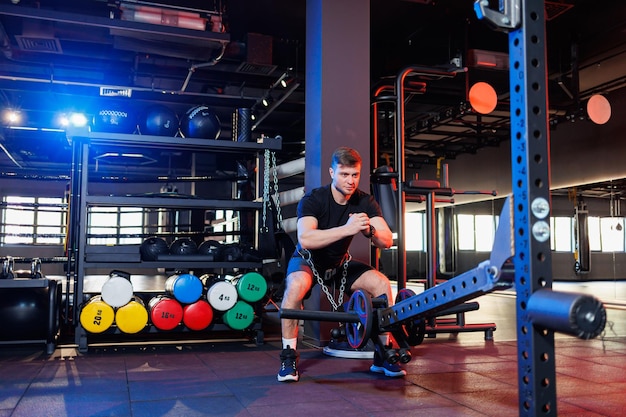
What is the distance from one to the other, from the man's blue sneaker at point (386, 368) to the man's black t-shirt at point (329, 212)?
53cm

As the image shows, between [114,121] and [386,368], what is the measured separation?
8.17ft

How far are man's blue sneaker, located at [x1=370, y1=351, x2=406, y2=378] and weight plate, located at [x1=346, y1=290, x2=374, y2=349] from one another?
0.35 m

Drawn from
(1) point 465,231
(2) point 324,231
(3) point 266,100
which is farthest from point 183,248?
(1) point 465,231

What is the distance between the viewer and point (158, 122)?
403cm

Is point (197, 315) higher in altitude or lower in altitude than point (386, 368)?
higher

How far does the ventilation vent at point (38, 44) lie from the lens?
17.0 feet

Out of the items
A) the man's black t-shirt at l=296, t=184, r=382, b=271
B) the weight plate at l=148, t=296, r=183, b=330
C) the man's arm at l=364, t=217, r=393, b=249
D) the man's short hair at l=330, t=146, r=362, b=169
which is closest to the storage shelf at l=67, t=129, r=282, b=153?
the weight plate at l=148, t=296, r=183, b=330

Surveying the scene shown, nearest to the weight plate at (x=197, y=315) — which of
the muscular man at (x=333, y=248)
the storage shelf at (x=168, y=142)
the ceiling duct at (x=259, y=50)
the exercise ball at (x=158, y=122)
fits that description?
the muscular man at (x=333, y=248)

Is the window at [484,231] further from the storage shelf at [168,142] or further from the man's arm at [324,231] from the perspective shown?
the man's arm at [324,231]

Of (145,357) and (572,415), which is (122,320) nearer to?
(145,357)

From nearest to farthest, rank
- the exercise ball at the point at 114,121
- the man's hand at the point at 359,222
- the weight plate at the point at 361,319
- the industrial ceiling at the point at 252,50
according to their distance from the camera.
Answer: the weight plate at the point at 361,319, the man's hand at the point at 359,222, the exercise ball at the point at 114,121, the industrial ceiling at the point at 252,50

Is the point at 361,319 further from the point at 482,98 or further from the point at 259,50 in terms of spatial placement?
the point at 259,50

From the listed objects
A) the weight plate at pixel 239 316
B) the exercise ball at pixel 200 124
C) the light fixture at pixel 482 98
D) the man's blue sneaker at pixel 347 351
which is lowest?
the man's blue sneaker at pixel 347 351

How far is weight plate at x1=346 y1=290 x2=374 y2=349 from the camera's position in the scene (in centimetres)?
236
